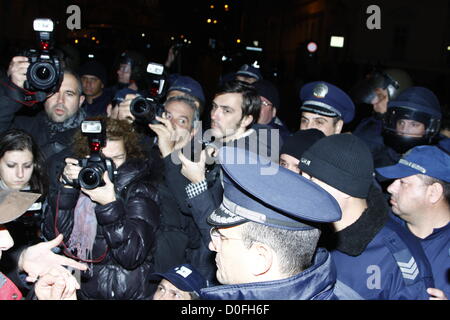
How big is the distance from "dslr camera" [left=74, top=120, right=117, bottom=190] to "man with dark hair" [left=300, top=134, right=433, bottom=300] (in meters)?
1.20

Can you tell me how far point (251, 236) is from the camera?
1.80 m

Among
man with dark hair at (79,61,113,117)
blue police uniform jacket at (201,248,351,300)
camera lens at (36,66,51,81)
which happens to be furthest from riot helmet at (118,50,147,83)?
blue police uniform jacket at (201,248,351,300)

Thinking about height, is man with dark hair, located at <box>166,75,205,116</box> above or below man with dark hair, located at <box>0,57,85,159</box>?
above

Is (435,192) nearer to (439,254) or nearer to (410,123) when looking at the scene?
(439,254)

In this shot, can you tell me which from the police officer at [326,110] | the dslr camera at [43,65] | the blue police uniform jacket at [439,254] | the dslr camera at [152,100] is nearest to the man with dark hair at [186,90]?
the dslr camera at [152,100]

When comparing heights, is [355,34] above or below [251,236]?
above

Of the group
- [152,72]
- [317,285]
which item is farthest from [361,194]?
[152,72]

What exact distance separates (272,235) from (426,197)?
60.5 inches

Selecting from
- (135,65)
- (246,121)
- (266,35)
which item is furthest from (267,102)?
(266,35)

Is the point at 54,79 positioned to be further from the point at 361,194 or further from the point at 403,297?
the point at 403,297

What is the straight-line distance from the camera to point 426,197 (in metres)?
2.88

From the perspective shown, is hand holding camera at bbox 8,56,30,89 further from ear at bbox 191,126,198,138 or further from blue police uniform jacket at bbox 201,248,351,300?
blue police uniform jacket at bbox 201,248,351,300

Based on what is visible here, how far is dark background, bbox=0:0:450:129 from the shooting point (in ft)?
46.6
